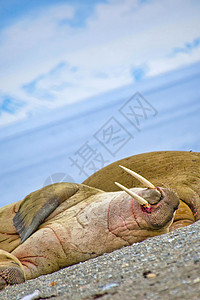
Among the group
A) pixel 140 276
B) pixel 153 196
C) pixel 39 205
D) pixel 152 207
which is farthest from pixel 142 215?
pixel 39 205

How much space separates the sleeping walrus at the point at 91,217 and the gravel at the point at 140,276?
1.55 feet

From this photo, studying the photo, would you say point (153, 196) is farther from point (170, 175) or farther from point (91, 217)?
point (170, 175)

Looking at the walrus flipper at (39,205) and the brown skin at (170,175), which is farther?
the brown skin at (170,175)

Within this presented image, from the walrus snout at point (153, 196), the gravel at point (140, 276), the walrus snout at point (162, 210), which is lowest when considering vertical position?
the gravel at point (140, 276)

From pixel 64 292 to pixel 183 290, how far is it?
3.97 feet

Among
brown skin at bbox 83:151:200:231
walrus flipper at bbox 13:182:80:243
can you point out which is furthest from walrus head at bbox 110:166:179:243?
walrus flipper at bbox 13:182:80:243

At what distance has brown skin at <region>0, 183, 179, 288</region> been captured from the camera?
4.63 meters

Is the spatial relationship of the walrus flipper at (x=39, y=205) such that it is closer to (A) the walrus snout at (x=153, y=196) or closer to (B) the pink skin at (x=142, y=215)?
(B) the pink skin at (x=142, y=215)

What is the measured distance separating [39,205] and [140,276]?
10.8 ft

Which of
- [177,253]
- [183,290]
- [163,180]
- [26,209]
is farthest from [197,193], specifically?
[183,290]

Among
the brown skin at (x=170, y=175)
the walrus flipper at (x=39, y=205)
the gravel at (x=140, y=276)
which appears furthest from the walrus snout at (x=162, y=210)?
the walrus flipper at (x=39, y=205)

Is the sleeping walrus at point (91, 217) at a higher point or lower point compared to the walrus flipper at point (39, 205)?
lower

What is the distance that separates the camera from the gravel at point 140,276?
2.61 meters

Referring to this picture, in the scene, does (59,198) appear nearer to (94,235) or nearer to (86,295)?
(94,235)
